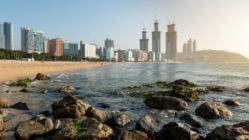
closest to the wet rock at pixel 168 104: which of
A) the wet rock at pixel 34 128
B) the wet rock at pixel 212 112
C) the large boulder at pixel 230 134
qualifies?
the wet rock at pixel 212 112

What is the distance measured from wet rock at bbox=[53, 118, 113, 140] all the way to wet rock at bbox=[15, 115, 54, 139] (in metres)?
1.42

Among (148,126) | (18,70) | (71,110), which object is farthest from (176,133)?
(18,70)

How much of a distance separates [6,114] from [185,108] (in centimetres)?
1507

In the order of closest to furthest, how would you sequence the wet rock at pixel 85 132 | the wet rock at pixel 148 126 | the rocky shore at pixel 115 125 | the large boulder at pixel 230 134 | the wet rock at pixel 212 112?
the large boulder at pixel 230 134, the rocky shore at pixel 115 125, the wet rock at pixel 85 132, the wet rock at pixel 148 126, the wet rock at pixel 212 112

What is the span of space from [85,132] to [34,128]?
3.14 metres

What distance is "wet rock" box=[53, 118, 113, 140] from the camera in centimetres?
1341

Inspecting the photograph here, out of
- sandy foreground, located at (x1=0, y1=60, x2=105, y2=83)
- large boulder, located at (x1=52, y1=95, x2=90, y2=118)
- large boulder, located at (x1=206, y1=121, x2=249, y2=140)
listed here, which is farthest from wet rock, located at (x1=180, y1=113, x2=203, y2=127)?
sandy foreground, located at (x1=0, y1=60, x2=105, y2=83)

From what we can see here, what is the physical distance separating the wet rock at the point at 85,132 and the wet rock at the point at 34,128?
1420mm

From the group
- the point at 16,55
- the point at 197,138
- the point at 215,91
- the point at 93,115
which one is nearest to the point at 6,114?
the point at 93,115

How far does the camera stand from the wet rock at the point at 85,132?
13406 millimetres

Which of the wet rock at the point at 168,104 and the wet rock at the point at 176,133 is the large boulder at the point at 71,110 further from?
the wet rock at the point at 168,104

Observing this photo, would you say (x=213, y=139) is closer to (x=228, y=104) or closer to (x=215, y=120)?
(x=215, y=120)

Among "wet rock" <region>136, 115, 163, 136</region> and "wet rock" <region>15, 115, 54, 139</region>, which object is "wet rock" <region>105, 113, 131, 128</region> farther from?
"wet rock" <region>15, 115, 54, 139</region>

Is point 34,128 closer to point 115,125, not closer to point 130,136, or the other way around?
point 115,125
